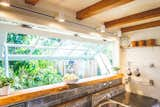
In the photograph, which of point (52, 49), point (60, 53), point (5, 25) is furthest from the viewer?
point (60, 53)

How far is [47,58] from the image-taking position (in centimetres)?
398

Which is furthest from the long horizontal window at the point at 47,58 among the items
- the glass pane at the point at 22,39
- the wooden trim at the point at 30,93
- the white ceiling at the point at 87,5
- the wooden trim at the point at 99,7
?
the wooden trim at the point at 30,93

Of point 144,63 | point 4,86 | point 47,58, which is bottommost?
point 4,86

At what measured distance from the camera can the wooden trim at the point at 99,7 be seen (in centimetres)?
171

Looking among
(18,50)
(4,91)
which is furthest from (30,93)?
(18,50)

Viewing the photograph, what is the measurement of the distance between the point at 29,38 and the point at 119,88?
2.31 m

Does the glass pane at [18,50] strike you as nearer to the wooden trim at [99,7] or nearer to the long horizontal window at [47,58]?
the long horizontal window at [47,58]

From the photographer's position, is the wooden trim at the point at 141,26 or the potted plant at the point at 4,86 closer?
the potted plant at the point at 4,86

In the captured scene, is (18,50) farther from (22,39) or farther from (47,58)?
(47,58)

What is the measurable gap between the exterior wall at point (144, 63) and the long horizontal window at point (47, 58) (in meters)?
0.48

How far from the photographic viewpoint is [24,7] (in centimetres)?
177

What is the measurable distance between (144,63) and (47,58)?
8.46ft

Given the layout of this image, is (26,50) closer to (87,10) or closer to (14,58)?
(14,58)

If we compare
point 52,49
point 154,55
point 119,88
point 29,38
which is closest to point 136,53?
point 154,55
